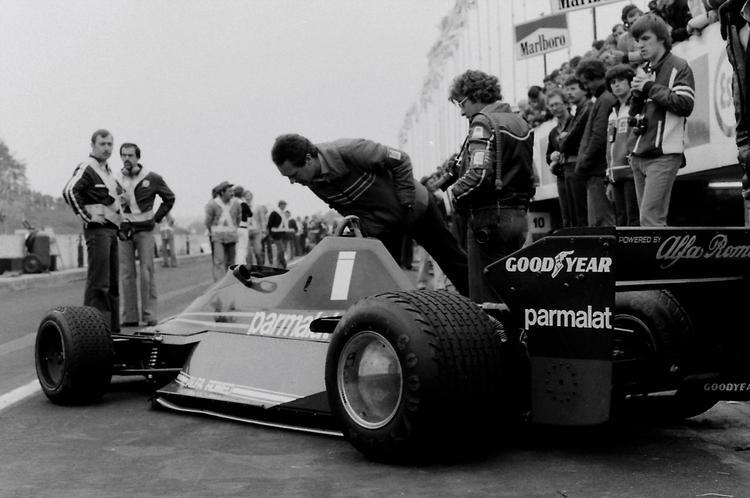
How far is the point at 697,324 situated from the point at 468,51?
3190cm

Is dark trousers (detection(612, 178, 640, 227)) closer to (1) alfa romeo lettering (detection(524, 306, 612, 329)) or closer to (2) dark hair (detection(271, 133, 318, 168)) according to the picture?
(2) dark hair (detection(271, 133, 318, 168))

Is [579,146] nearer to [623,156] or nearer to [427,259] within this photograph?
[623,156]

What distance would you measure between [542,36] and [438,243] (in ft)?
37.9

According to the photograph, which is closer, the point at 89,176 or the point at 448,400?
the point at 448,400

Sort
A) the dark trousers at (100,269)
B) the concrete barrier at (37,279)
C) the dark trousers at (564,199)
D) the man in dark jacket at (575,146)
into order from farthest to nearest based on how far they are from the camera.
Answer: the concrete barrier at (37,279) → the dark trousers at (564,199) → the dark trousers at (100,269) → the man in dark jacket at (575,146)

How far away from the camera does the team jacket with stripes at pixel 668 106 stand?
6.77m

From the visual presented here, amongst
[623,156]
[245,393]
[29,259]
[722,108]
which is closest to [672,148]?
[623,156]

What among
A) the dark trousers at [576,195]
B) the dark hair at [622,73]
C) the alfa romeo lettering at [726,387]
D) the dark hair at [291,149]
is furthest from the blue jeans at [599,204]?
the alfa romeo lettering at [726,387]

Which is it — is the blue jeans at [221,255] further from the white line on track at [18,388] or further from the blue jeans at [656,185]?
the blue jeans at [656,185]

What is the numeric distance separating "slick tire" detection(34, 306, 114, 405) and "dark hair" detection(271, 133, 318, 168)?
4.68 ft

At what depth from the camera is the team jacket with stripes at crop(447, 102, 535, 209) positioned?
655 cm

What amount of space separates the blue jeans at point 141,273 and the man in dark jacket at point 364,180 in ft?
17.9

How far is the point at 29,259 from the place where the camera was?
80.8ft

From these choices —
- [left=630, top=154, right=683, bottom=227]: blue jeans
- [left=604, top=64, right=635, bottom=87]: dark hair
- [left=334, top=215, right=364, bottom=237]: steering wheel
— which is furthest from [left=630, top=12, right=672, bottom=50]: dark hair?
[left=334, top=215, right=364, bottom=237]: steering wheel
